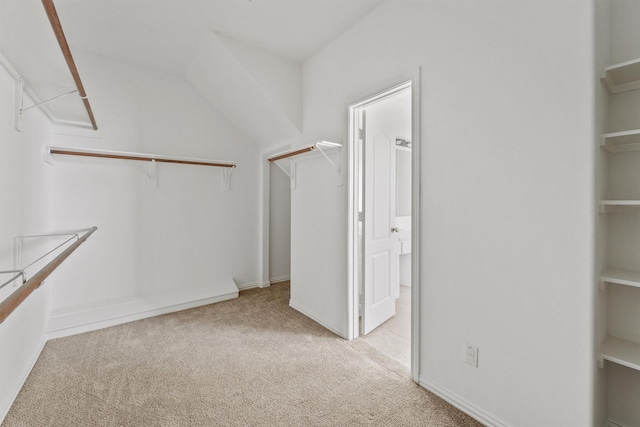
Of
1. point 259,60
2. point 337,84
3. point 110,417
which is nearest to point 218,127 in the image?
point 259,60

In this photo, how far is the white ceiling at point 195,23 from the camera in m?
2.16

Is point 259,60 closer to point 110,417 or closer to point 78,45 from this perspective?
point 78,45

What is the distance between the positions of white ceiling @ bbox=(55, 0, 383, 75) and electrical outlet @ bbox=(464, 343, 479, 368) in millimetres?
2391

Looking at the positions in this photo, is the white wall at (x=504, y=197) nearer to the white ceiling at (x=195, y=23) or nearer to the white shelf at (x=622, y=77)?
the white shelf at (x=622, y=77)

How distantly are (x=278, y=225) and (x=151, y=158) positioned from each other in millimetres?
1898

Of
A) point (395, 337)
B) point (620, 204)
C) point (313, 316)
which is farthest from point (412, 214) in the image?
point (313, 316)

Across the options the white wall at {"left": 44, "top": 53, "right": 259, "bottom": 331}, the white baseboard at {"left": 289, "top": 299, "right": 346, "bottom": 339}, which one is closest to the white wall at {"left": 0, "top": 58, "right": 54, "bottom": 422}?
the white wall at {"left": 44, "top": 53, "right": 259, "bottom": 331}

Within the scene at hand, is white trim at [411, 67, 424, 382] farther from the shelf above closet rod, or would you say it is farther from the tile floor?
the shelf above closet rod

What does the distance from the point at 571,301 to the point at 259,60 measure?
295cm

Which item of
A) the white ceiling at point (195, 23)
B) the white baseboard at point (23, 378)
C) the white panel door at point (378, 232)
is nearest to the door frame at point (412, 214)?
the white panel door at point (378, 232)

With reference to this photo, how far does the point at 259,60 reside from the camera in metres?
2.76

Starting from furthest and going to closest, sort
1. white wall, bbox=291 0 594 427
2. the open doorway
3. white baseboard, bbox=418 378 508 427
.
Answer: the open doorway → white baseboard, bbox=418 378 508 427 → white wall, bbox=291 0 594 427

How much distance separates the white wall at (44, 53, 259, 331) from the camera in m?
2.79

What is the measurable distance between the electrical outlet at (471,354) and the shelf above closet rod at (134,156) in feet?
10.0
